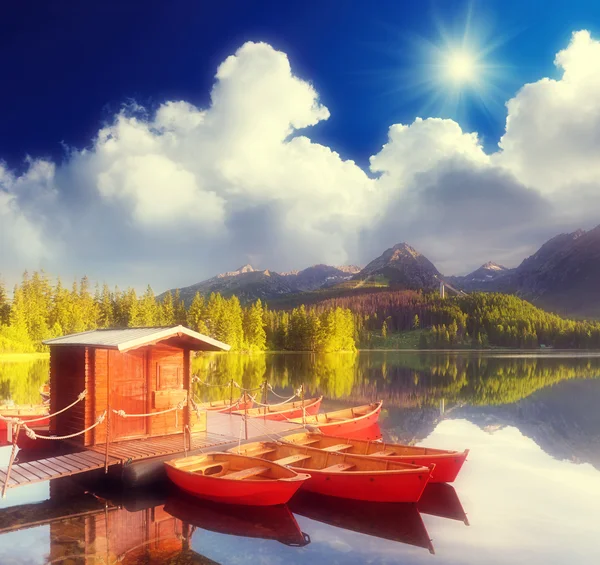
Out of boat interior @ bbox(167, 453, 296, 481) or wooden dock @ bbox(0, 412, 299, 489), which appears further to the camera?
boat interior @ bbox(167, 453, 296, 481)

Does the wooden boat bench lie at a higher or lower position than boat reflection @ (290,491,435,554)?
higher

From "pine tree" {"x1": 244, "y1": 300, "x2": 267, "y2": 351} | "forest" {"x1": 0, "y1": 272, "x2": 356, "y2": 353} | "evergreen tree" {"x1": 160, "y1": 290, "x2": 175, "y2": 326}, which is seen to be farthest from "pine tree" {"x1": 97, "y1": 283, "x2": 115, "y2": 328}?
"pine tree" {"x1": 244, "y1": 300, "x2": 267, "y2": 351}

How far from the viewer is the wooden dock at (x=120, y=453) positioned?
15.8 meters

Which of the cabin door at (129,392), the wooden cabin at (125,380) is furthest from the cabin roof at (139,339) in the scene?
the cabin door at (129,392)

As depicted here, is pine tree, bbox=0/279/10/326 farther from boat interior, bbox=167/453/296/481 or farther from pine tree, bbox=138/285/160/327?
boat interior, bbox=167/453/296/481

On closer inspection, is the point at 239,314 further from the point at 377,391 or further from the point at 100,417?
the point at 100,417

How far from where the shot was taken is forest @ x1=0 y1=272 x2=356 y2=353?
102 m

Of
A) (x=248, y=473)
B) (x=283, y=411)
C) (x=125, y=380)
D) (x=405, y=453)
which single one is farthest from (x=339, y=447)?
(x=283, y=411)

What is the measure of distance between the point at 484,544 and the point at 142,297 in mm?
123544

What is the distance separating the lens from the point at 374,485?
1700 centimetres

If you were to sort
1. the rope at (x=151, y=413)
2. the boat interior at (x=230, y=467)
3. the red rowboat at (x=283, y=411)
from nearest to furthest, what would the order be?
the boat interior at (x=230, y=467) < the rope at (x=151, y=413) < the red rowboat at (x=283, y=411)

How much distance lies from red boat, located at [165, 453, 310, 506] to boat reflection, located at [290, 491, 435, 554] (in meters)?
1.17

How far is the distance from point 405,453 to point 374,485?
10.6 feet

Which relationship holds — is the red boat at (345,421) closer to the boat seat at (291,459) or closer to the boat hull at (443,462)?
the boat seat at (291,459)
